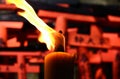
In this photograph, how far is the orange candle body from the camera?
133cm

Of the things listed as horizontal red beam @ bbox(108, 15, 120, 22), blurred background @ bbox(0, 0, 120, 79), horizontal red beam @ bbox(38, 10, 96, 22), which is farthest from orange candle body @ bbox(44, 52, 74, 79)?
horizontal red beam @ bbox(108, 15, 120, 22)

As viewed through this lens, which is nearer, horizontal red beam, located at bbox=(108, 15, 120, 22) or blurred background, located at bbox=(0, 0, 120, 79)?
blurred background, located at bbox=(0, 0, 120, 79)

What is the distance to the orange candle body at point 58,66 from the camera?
133 cm

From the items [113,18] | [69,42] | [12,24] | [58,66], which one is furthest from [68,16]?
[58,66]

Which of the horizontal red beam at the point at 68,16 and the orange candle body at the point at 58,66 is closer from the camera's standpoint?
the orange candle body at the point at 58,66

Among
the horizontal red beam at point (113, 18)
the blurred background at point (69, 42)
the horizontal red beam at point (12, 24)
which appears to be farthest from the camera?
the horizontal red beam at point (113, 18)

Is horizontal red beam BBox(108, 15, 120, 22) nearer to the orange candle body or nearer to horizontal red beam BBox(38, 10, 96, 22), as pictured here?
horizontal red beam BBox(38, 10, 96, 22)

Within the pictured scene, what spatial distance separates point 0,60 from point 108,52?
7.37 feet

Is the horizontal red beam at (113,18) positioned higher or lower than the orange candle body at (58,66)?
higher

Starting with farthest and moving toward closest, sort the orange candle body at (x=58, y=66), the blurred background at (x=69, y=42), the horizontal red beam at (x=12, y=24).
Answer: the horizontal red beam at (x=12, y=24) < the blurred background at (x=69, y=42) < the orange candle body at (x=58, y=66)

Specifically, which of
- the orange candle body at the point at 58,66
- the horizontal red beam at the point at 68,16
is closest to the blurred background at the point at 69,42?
the horizontal red beam at the point at 68,16

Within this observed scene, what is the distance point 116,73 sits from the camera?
503cm

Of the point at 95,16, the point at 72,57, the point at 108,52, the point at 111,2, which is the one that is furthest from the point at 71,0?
the point at 72,57

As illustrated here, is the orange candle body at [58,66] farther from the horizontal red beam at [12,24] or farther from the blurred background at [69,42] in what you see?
→ the horizontal red beam at [12,24]
